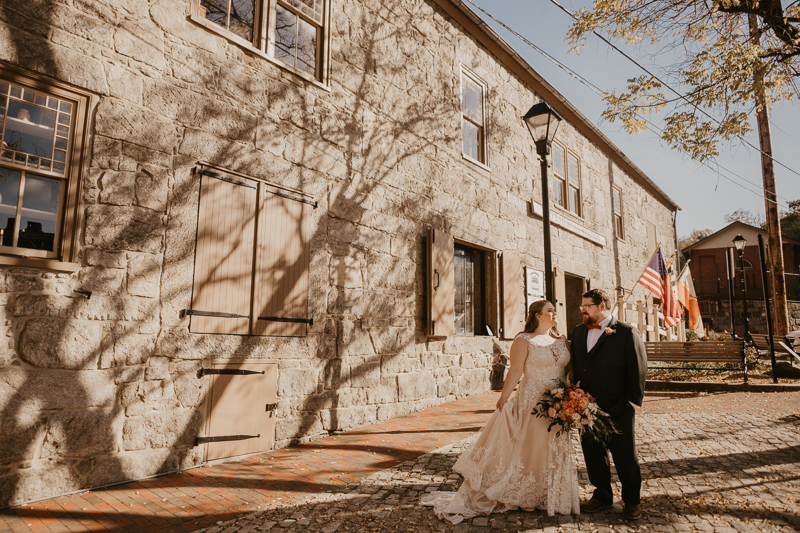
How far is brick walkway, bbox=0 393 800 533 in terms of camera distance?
348 cm

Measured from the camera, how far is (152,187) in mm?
4793

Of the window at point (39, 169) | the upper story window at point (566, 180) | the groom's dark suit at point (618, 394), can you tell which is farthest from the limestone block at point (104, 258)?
the upper story window at point (566, 180)

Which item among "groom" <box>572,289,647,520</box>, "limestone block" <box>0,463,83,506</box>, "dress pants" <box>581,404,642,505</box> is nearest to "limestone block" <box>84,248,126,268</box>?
"limestone block" <box>0,463,83,506</box>

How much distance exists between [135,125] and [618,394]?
485 cm

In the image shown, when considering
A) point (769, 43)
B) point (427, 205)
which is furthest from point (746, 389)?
point (427, 205)

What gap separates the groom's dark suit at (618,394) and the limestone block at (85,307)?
3.95m

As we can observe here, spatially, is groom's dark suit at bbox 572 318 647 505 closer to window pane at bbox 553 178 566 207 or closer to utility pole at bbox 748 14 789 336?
window pane at bbox 553 178 566 207

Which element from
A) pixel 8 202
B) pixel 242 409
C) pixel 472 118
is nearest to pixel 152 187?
pixel 8 202

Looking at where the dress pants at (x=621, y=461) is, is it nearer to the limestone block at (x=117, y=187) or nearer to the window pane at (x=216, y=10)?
the limestone block at (x=117, y=187)

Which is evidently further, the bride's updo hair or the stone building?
the bride's updo hair

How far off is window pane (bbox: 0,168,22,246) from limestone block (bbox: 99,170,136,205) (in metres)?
0.62

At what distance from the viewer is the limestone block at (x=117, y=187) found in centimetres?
446

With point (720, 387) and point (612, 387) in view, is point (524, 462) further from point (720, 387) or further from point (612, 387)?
point (720, 387)

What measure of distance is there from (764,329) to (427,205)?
96.7 feet
